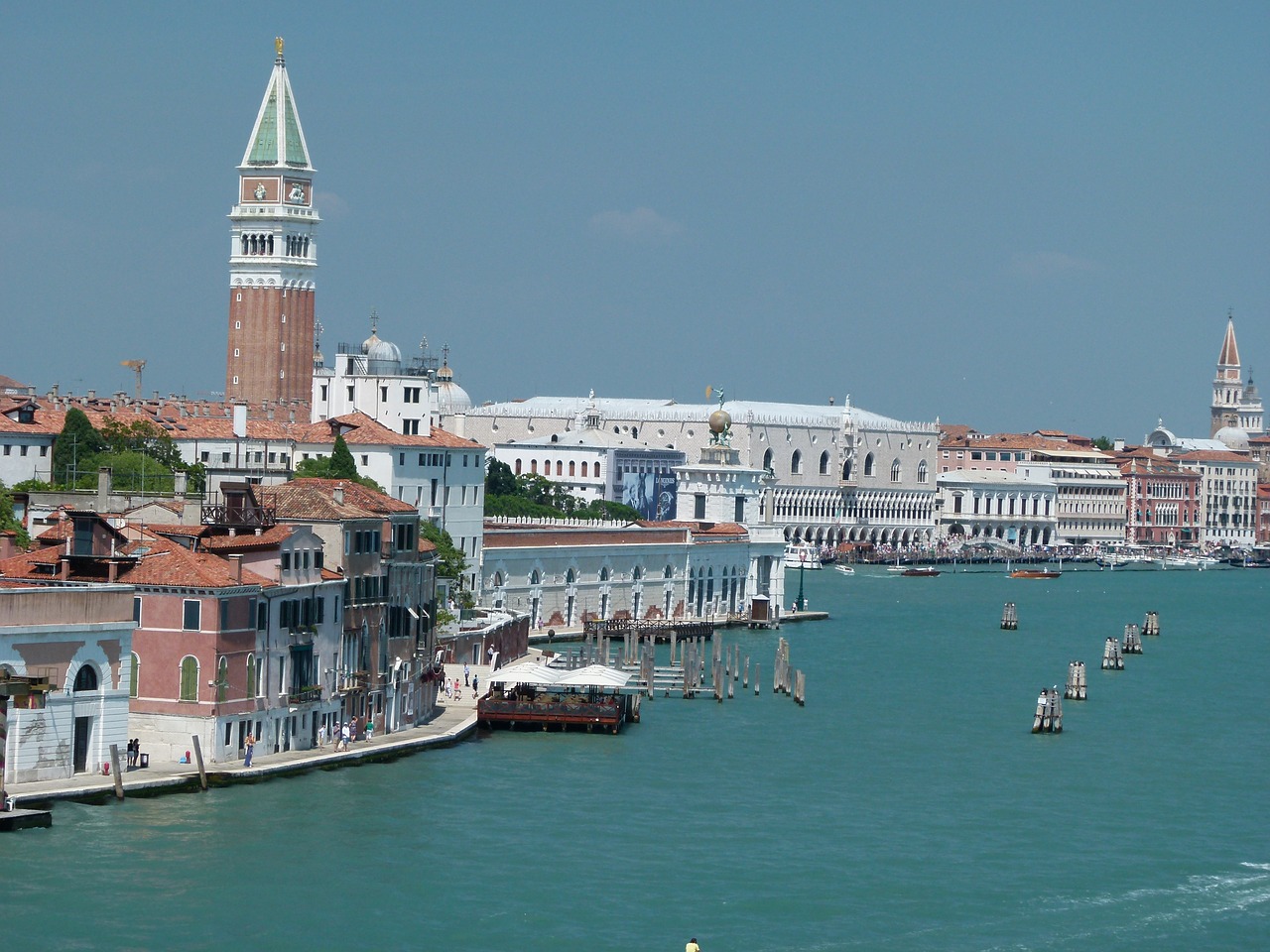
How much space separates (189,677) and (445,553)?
21.6 metres

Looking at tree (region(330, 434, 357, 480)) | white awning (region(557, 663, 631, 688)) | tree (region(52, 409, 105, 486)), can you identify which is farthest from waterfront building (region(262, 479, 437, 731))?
tree (region(52, 409, 105, 486))

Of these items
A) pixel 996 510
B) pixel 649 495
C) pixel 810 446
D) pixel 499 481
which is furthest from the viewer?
pixel 996 510

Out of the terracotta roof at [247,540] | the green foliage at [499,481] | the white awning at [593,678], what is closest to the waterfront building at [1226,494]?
the green foliage at [499,481]

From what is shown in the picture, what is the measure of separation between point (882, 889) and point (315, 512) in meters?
11.3

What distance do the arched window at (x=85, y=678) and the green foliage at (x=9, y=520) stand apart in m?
8.04

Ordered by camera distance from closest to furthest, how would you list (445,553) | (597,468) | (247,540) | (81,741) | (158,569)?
(81,741), (158,569), (247,540), (445,553), (597,468)

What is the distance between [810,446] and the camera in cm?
14025

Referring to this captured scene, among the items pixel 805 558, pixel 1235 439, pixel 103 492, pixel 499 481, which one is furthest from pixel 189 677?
pixel 1235 439

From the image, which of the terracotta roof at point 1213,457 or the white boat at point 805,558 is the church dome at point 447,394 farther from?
the terracotta roof at point 1213,457

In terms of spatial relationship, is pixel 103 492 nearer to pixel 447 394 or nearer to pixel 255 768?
pixel 255 768

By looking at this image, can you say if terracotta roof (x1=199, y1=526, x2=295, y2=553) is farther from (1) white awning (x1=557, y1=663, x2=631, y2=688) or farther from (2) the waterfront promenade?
(1) white awning (x1=557, y1=663, x2=631, y2=688)

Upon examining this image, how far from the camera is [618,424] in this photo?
5330 inches

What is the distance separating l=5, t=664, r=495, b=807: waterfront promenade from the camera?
30.6 meters

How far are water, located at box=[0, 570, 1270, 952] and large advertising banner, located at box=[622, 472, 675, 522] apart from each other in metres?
64.7
